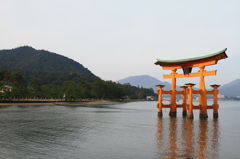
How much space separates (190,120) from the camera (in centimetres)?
3488

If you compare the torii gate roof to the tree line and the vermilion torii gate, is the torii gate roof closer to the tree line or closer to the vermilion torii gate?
the vermilion torii gate

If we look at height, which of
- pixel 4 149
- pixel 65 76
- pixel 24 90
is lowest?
pixel 4 149

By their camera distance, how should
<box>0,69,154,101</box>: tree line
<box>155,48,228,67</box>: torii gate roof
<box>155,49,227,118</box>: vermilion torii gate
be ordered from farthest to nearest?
<box>0,69,154,101</box>: tree line, <box>155,49,227,118</box>: vermilion torii gate, <box>155,48,228,67</box>: torii gate roof

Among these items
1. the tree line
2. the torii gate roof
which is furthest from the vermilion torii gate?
the tree line

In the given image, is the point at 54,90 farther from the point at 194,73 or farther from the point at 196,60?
the point at 196,60

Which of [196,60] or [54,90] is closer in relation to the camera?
[196,60]

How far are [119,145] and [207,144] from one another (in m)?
Answer: 6.76

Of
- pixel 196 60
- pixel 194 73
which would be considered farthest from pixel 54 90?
pixel 196 60

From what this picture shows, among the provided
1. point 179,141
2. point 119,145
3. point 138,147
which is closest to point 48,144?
point 119,145

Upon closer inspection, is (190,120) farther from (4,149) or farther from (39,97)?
A: (39,97)

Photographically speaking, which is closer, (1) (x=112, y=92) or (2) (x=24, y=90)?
(2) (x=24, y=90)

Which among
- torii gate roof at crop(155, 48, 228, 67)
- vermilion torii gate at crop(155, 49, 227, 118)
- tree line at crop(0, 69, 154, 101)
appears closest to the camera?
torii gate roof at crop(155, 48, 228, 67)

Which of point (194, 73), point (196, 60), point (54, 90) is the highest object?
point (196, 60)

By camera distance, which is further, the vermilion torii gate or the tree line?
the tree line
